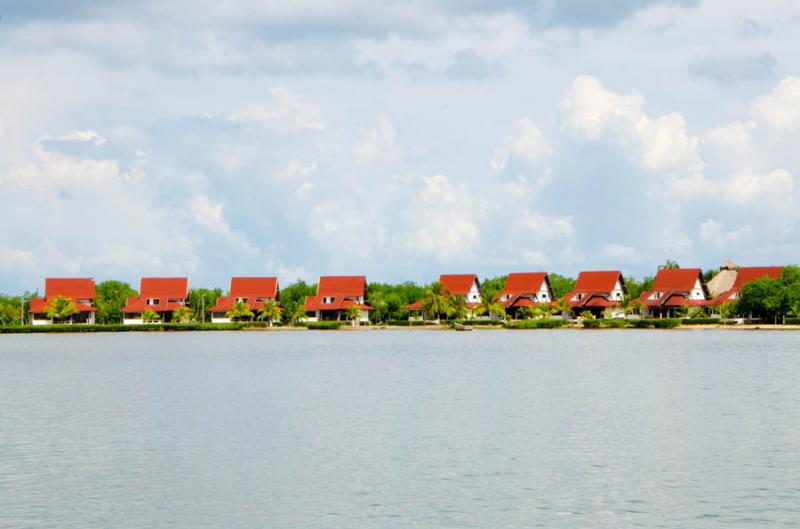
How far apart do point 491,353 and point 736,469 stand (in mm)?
46838

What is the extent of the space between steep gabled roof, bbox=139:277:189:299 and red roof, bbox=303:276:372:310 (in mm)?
15333

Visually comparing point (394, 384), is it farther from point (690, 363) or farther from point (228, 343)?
point (228, 343)

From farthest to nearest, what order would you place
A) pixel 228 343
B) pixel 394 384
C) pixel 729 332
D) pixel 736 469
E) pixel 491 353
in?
1. pixel 729 332
2. pixel 228 343
3. pixel 491 353
4. pixel 394 384
5. pixel 736 469

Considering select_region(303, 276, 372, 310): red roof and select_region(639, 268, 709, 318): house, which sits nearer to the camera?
select_region(639, 268, 709, 318): house

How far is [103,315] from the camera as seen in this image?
130000mm

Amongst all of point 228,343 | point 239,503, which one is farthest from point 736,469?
point 228,343

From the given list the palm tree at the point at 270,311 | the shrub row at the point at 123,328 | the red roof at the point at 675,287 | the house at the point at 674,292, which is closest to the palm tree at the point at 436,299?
the palm tree at the point at 270,311

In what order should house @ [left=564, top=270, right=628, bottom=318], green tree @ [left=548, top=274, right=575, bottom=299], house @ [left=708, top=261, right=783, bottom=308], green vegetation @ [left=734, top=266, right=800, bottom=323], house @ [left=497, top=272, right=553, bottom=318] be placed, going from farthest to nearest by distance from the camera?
green tree @ [left=548, top=274, right=575, bottom=299], house @ [left=497, top=272, right=553, bottom=318], house @ [left=564, top=270, right=628, bottom=318], house @ [left=708, top=261, right=783, bottom=308], green vegetation @ [left=734, top=266, right=800, bottom=323]

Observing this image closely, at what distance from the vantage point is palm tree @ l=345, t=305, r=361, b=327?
122 metres

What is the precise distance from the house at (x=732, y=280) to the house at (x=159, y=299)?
→ 6398 cm

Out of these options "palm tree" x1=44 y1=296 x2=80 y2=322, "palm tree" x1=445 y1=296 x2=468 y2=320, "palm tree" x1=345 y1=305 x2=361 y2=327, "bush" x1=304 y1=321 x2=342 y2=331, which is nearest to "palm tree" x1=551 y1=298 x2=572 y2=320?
"palm tree" x1=445 y1=296 x2=468 y2=320

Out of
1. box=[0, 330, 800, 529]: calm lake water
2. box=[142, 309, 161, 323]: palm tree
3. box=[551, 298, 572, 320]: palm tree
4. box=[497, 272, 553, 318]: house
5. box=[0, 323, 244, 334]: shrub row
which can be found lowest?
box=[0, 330, 800, 529]: calm lake water

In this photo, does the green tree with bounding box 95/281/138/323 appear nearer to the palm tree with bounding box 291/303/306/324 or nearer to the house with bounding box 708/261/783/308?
the palm tree with bounding box 291/303/306/324

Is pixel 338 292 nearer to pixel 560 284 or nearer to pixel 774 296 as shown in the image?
pixel 560 284
